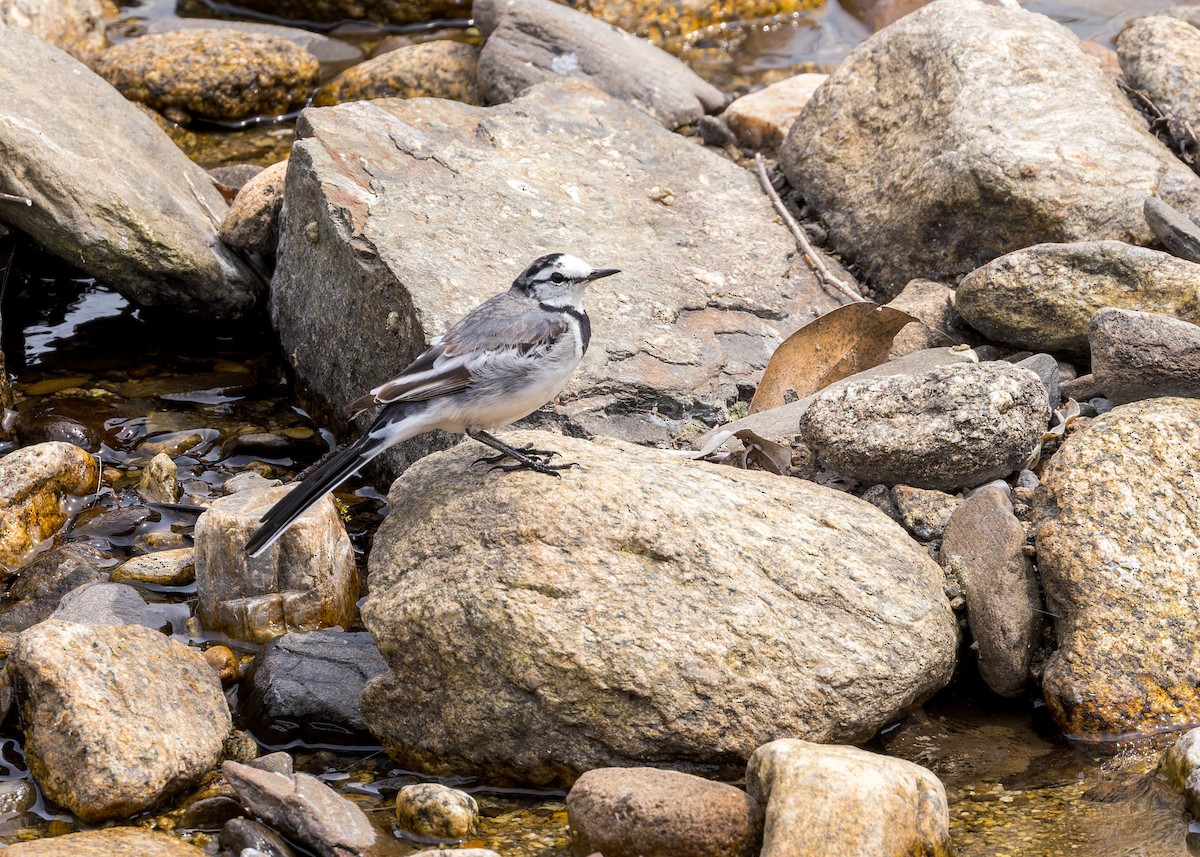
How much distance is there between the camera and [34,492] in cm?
623

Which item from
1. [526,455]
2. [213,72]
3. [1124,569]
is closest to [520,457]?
[526,455]

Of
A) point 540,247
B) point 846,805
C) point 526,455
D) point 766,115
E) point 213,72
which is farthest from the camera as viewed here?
point 213,72

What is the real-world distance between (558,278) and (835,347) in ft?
6.13

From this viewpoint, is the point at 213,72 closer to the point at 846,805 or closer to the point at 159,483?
the point at 159,483

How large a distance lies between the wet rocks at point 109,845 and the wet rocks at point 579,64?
7.13 metres

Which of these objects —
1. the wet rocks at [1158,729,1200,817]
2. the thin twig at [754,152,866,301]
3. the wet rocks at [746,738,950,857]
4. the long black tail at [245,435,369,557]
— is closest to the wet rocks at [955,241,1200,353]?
the thin twig at [754,152,866,301]

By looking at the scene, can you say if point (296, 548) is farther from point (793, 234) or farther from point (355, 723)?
point (793, 234)

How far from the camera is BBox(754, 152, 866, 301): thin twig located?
7316 mm

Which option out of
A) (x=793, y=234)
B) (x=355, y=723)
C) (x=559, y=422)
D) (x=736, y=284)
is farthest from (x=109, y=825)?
(x=793, y=234)

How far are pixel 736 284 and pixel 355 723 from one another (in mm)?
3554

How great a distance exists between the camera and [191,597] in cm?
581

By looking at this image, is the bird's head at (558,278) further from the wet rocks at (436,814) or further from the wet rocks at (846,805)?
the wet rocks at (846,805)

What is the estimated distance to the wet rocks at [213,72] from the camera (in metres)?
11.0

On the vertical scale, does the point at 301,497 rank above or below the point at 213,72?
below
